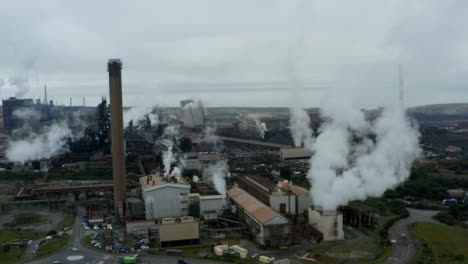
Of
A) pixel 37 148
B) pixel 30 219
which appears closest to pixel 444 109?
pixel 37 148

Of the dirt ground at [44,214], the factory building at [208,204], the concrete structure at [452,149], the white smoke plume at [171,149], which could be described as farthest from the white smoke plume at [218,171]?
the concrete structure at [452,149]

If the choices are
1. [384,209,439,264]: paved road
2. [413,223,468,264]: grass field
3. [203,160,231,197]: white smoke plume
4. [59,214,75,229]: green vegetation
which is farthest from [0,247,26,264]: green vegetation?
[413,223,468,264]: grass field

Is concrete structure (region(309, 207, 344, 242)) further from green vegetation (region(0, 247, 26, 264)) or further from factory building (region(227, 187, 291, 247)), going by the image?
green vegetation (region(0, 247, 26, 264))

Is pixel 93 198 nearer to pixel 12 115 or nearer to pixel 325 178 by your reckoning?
pixel 325 178

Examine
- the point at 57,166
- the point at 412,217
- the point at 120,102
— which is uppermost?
the point at 120,102

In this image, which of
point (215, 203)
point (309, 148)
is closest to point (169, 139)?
point (309, 148)

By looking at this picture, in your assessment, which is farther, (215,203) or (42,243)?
(215,203)

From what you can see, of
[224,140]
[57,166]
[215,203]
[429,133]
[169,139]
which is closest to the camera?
[215,203]
